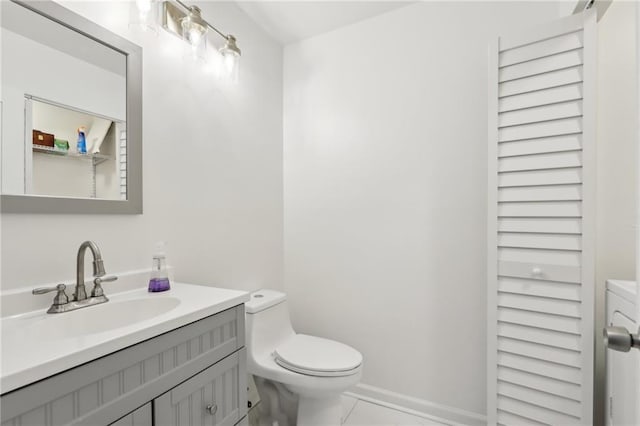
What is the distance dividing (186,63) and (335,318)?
5.52ft

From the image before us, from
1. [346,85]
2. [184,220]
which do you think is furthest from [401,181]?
[184,220]

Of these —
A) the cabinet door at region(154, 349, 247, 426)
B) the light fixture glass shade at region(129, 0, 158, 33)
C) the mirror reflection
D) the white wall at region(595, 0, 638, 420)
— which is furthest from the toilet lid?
the light fixture glass shade at region(129, 0, 158, 33)

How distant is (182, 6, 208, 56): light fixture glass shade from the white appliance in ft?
6.48

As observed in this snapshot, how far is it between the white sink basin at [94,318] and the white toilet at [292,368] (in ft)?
1.70

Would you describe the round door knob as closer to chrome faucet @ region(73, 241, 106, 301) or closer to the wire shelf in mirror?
chrome faucet @ region(73, 241, 106, 301)

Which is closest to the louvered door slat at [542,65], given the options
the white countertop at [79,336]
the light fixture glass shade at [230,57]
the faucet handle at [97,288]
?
the light fixture glass shade at [230,57]

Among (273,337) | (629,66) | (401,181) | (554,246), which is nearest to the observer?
(554,246)

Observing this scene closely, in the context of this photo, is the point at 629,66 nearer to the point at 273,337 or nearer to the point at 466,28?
the point at 466,28

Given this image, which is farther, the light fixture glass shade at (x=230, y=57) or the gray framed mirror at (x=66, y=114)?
the light fixture glass shade at (x=230, y=57)

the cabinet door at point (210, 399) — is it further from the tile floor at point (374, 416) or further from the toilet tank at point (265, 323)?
the tile floor at point (374, 416)

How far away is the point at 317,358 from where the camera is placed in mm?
1540

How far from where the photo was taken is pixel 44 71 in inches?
41.3

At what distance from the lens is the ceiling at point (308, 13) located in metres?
1.84

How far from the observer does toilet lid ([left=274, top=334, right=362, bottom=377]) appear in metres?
1.44
